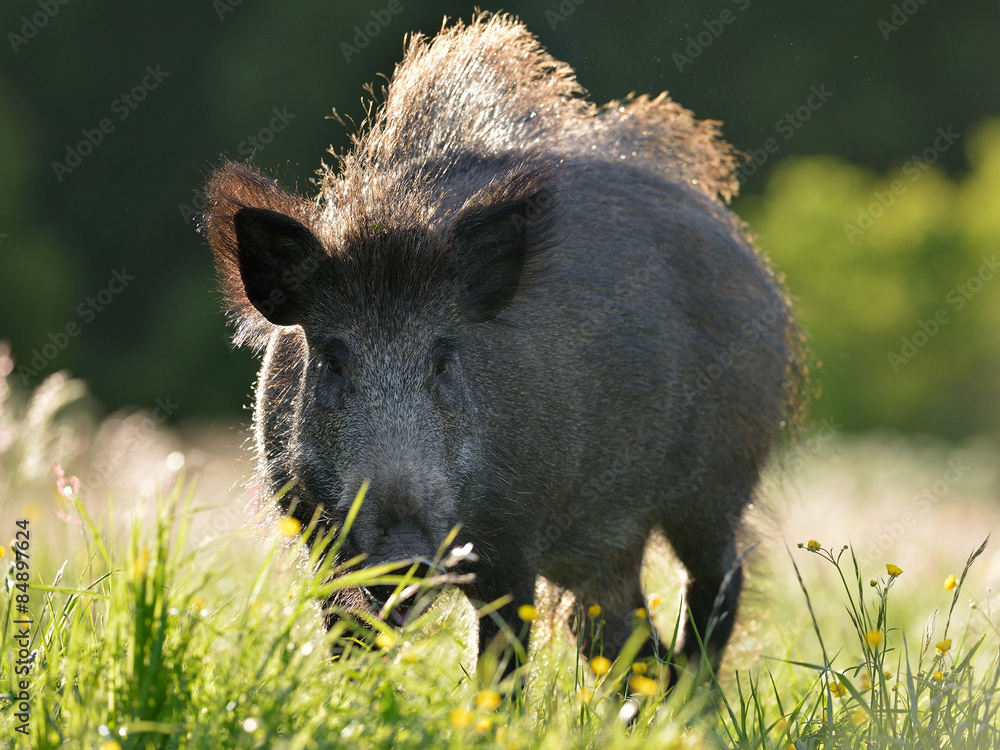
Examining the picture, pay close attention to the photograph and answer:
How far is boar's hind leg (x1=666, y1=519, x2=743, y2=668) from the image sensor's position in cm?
441

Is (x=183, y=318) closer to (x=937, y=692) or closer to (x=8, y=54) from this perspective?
(x=8, y=54)

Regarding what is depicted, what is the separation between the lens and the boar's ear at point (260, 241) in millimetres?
3512

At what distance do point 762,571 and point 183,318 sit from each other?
76.0 feet

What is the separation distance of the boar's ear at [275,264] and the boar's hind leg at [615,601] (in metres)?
1.53

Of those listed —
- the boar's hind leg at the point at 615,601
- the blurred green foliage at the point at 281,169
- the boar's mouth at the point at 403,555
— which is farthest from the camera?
the blurred green foliage at the point at 281,169

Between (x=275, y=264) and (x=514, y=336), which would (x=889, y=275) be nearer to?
(x=514, y=336)

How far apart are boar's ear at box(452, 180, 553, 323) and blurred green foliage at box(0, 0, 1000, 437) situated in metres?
16.9

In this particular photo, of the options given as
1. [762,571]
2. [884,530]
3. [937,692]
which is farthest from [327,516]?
[884,530]

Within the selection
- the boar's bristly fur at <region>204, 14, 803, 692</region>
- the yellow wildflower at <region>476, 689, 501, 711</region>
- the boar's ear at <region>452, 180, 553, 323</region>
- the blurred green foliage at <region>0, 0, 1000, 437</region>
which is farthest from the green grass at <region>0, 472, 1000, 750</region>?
the blurred green foliage at <region>0, 0, 1000, 437</region>

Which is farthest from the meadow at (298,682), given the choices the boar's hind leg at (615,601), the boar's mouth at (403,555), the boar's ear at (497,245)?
the boar's ear at (497,245)

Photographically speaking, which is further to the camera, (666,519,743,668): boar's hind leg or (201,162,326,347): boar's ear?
(666,519,743,668): boar's hind leg

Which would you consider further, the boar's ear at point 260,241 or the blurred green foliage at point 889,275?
the blurred green foliage at point 889,275

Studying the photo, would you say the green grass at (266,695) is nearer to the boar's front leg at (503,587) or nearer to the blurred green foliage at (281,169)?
the boar's front leg at (503,587)

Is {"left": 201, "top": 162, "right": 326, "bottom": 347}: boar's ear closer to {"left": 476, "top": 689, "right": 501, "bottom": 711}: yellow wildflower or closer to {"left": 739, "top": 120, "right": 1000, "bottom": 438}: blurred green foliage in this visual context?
{"left": 476, "top": 689, "right": 501, "bottom": 711}: yellow wildflower
